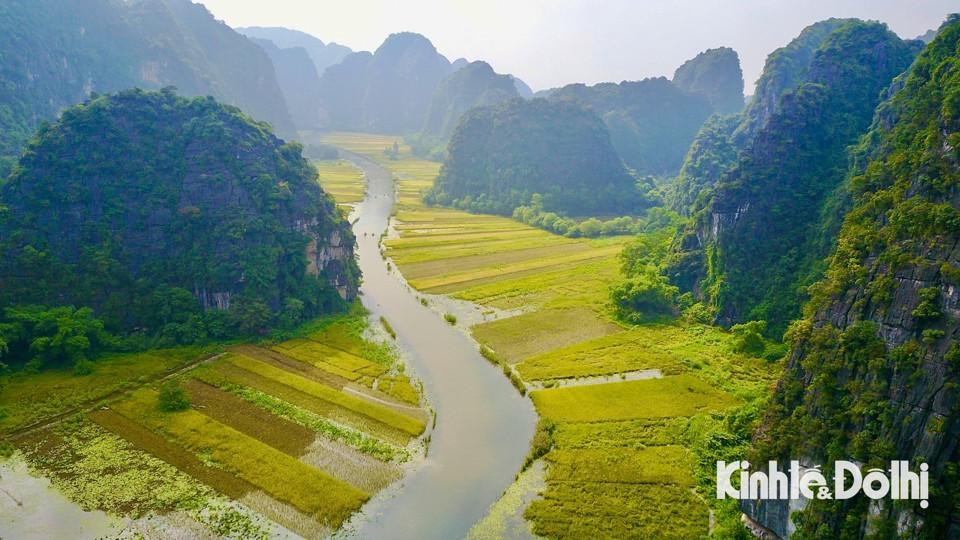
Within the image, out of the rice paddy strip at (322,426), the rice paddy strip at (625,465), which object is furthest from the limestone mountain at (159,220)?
the rice paddy strip at (625,465)

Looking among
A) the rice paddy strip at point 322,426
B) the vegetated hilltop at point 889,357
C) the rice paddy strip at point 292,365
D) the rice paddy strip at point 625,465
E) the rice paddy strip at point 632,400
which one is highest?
the vegetated hilltop at point 889,357

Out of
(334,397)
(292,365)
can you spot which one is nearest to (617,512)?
(334,397)

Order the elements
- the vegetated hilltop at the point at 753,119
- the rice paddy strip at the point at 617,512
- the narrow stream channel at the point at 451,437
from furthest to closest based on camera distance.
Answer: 1. the vegetated hilltop at the point at 753,119
2. the narrow stream channel at the point at 451,437
3. the rice paddy strip at the point at 617,512

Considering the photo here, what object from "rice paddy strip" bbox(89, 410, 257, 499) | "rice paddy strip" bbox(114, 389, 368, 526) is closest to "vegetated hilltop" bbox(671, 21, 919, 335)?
"rice paddy strip" bbox(114, 389, 368, 526)

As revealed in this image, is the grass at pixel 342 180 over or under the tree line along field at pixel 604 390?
over

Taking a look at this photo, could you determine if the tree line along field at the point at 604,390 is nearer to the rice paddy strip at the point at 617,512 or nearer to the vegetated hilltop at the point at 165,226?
the rice paddy strip at the point at 617,512

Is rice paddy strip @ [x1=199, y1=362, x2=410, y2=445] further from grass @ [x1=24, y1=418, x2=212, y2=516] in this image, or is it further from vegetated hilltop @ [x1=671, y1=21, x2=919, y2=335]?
vegetated hilltop @ [x1=671, y1=21, x2=919, y2=335]
